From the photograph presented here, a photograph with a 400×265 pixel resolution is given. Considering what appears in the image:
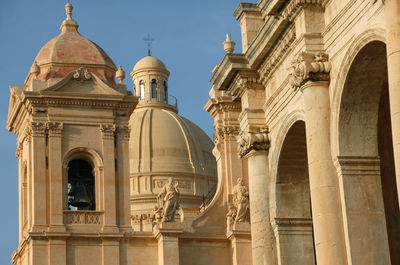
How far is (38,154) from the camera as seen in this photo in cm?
4356

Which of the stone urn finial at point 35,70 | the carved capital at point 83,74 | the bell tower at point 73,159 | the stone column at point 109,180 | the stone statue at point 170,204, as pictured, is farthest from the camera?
the stone urn finial at point 35,70

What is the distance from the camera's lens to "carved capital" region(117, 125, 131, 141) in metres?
44.6

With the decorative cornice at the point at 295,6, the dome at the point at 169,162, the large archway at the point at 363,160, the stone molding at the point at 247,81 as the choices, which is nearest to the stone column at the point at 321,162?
the large archway at the point at 363,160

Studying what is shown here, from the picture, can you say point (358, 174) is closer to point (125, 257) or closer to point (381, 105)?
point (381, 105)

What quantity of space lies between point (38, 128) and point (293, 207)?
19287mm

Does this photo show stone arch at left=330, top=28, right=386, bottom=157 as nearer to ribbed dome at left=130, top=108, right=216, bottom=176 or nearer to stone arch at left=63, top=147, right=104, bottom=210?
stone arch at left=63, top=147, right=104, bottom=210

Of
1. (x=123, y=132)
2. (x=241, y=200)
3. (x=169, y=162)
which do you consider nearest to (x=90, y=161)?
(x=123, y=132)

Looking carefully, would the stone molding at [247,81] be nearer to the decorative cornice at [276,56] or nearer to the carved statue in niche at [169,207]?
the decorative cornice at [276,56]

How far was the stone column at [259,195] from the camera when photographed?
2600cm

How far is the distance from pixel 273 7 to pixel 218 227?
2178 cm

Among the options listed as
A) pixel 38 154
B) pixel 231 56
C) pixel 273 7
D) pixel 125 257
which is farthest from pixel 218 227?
pixel 273 7

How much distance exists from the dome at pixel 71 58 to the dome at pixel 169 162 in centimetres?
1549

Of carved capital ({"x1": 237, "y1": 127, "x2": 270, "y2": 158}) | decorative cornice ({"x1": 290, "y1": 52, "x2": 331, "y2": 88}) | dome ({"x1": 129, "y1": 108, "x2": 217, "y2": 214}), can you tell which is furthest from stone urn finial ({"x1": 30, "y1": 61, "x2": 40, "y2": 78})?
decorative cornice ({"x1": 290, "y1": 52, "x2": 331, "y2": 88})

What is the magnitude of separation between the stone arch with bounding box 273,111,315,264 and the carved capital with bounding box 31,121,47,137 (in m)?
18.9
